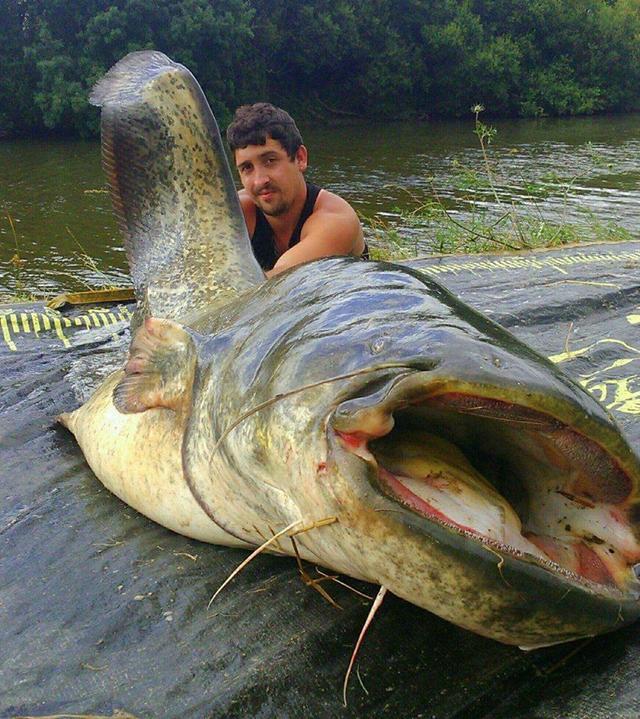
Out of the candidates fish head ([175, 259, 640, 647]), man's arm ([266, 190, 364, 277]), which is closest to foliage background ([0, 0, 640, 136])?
man's arm ([266, 190, 364, 277])

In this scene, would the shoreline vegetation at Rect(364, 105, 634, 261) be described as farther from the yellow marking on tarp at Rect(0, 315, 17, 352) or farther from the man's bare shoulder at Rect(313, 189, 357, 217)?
the yellow marking on tarp at Rect(0, 315, 17, 352)

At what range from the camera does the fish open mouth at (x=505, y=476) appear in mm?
1050

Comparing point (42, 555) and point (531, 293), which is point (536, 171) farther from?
point (42, 555)

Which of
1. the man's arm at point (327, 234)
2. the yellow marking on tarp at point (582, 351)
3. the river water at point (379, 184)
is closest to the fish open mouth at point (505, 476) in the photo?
the yellow marking on tarp at point (582, 351)

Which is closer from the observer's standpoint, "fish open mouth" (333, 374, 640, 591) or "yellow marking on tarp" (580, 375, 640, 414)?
"fish open mouth" (333, 374, 640, 591)

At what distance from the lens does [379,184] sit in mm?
15469

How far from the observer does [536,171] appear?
1669cm

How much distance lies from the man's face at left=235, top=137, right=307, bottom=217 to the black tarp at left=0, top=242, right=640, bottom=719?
1741 millimetres

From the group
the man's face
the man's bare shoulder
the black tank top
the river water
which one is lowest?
the river water

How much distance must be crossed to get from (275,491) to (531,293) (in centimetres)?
253

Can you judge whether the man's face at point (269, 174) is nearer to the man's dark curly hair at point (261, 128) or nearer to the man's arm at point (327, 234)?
the man's dark curly hair at point (261, 128)

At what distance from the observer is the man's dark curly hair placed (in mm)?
3475

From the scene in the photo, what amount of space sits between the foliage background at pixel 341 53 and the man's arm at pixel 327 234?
63.6 feet

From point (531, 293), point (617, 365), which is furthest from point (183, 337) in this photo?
point (531, 293)
